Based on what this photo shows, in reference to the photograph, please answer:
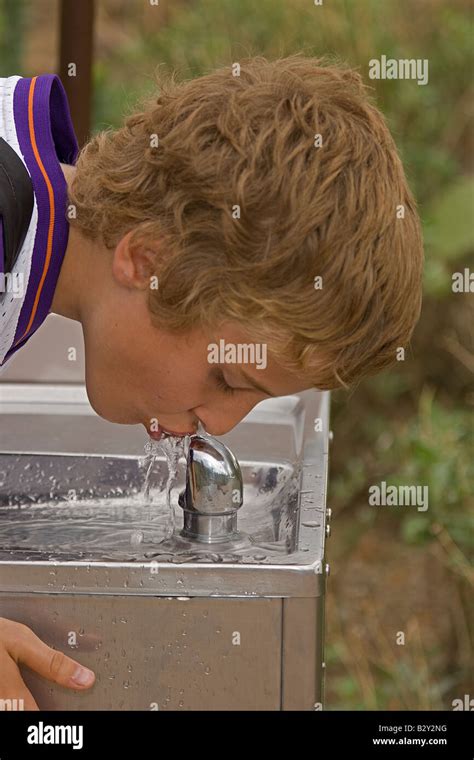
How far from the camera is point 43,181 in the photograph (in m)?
1.43

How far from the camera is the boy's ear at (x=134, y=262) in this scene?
1.37 m

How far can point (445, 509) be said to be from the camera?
3035 mm

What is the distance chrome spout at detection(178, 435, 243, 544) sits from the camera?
1354 millimetres

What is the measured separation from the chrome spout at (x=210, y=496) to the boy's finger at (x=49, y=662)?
0.23 m

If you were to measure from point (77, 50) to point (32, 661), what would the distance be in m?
1.34

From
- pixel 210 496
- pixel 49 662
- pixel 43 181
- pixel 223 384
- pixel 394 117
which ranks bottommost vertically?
pixel 49 662

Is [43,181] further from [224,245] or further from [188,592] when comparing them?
[188,592]

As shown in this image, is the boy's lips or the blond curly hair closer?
the blond curly hair

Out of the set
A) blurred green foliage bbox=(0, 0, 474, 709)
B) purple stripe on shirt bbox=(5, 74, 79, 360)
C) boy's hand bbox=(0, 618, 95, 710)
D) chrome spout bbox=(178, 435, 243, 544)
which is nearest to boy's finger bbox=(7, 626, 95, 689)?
boy's hand bbox=(0, 618, 95, 710)

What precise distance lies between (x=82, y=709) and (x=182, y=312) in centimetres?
45

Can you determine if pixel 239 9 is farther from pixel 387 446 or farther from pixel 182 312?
pixel 182 312

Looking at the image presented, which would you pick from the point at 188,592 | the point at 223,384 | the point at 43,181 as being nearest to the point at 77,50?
the point at 43,181

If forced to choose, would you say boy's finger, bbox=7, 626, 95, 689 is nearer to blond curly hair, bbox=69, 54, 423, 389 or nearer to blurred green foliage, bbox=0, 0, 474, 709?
blond curly hair, bbox=69, 54, 423, 389

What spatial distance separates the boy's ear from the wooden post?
81cm
